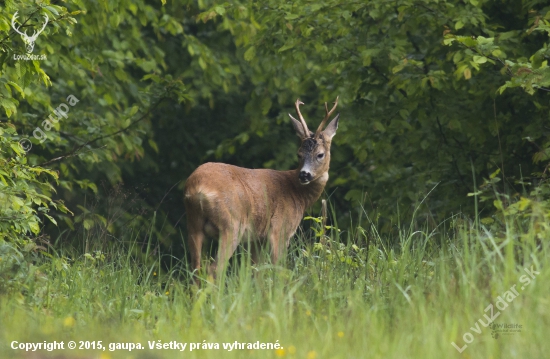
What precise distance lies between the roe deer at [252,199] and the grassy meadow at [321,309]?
1.52 meters

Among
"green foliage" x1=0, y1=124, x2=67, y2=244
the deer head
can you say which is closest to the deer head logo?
"green foliage" x1=0, y1=124, x2=67, y2=244

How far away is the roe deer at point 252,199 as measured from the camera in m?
7.49

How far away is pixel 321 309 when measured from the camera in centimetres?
491

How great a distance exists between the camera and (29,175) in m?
6.36

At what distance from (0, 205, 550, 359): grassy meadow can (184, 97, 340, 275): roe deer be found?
1.52 meters

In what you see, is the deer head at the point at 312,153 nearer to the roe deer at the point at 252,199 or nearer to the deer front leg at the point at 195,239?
the roe deer at the point at 252,199

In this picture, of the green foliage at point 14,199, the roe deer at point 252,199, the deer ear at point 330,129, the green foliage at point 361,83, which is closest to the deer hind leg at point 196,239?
the roe deer at point 252,199

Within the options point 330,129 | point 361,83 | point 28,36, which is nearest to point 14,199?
point 28,36

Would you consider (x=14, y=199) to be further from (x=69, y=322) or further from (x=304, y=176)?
(x=304, y=176)

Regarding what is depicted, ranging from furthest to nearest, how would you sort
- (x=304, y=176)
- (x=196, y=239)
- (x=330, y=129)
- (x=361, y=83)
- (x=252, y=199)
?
1. (x=361, y=83)
2. (x=330, y=129)
3. (x=304, y=176)
4. (x=252, y=199)
5. (x=196, y=239)

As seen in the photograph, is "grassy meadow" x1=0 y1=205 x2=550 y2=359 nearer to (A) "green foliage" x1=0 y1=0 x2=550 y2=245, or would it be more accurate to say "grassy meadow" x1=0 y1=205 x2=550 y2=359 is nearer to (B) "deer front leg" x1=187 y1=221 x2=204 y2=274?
(A) "green foliage" x1=0 y1=0 x2=550 y2=245

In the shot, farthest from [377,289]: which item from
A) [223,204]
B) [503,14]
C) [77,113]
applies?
[77,113]

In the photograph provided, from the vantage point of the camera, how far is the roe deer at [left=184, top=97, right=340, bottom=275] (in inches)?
295

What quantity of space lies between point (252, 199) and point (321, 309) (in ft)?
9.99
